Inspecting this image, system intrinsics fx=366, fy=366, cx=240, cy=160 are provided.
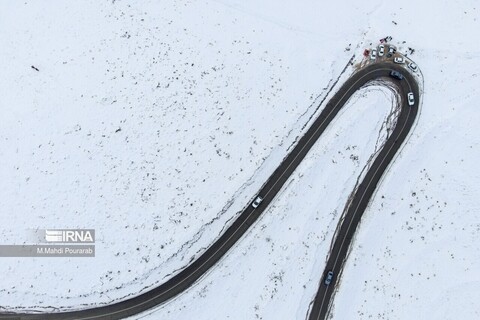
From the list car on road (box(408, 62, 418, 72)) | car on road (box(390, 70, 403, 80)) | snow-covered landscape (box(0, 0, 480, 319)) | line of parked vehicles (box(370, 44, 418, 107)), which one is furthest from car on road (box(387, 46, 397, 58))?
car on road (box(408, 62, 418, 72))

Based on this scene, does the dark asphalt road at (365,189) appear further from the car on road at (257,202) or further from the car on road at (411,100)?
the car on road at (257,202)

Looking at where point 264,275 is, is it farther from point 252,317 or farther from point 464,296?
point 464,296

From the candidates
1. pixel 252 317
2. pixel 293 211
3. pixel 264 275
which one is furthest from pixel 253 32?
pixel 252 317

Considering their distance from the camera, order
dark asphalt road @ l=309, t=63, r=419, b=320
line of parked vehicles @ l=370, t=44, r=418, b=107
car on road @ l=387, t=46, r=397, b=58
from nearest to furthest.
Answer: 1. dark asphalt road @ l=309, t=63, r=419, b=320
2. line of parked vehicles @ l=370, t=44, r=418, b=107
3. car on road @ l=387, t=46, r=397, b=58

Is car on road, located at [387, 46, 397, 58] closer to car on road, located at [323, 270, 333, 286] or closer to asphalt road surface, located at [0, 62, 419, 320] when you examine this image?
asphalt road surface, located at [0, 62, 419, 320]

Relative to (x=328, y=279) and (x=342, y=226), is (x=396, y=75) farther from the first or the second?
(x=328, y=279)

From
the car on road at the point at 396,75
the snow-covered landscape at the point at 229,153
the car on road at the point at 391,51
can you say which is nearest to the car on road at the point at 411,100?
the snow-covered landscape at the point at 229,153

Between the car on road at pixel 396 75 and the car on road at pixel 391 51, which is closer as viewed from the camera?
the car on road at pixel 396 75
